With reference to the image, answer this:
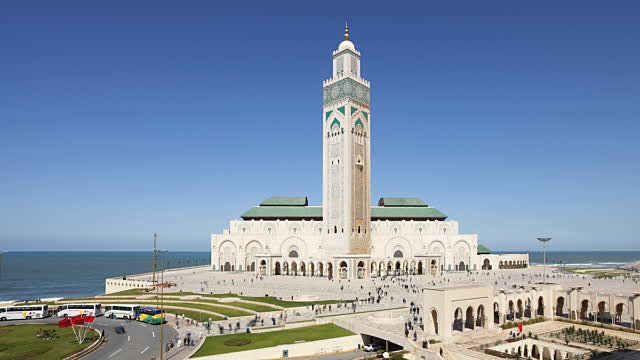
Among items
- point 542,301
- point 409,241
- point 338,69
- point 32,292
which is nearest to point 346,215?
point 409,241

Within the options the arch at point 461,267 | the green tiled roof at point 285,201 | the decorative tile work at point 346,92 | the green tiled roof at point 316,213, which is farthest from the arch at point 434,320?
the green tiled roof at point 285,201

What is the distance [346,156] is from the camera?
81.6 m

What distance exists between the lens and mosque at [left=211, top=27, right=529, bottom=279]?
8094 centimetres

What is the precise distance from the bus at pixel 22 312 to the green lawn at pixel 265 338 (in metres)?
20.2

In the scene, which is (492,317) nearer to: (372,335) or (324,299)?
(372,335)

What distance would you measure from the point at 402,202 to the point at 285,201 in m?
26.6

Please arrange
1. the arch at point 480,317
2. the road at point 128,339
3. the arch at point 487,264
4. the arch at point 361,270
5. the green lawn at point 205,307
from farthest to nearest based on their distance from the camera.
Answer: the arch at point 487,264, the arch at point 361,270, the green lawn at point 205,307, the arch at point 480,317, the road at point 128,339

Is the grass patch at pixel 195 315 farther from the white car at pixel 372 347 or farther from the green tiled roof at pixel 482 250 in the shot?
the green tiled roof at pixel 482 250

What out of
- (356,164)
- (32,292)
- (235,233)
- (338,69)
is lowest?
(32,292)

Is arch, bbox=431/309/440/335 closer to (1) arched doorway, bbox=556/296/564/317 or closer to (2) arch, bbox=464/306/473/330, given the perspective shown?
(2) arch, bbox=464/306/473/330

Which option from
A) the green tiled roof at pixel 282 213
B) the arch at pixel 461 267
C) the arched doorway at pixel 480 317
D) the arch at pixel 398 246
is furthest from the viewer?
the arch at pixel 461 267

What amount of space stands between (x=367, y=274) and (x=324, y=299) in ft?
84.8

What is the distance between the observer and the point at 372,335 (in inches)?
1395

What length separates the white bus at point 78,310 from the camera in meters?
42.2
